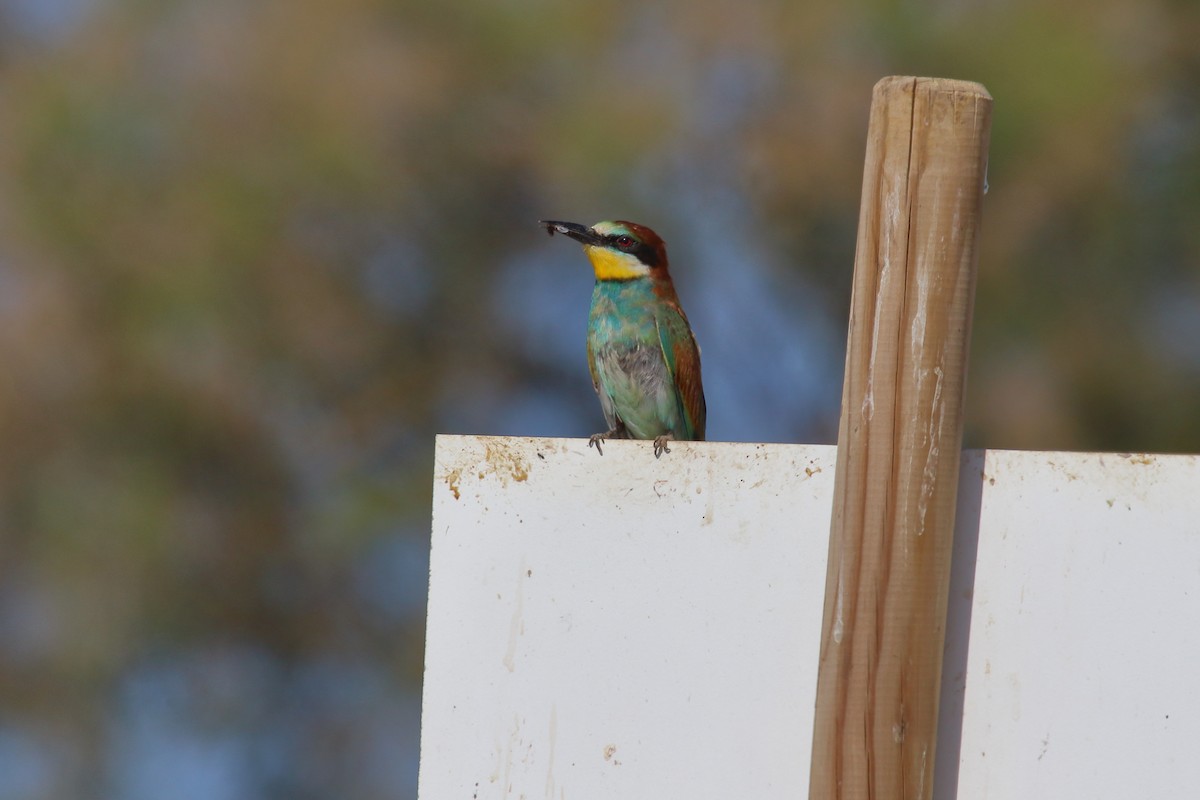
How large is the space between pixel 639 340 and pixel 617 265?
232 millimetres

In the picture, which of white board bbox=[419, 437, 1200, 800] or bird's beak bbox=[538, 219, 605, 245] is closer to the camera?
white board bbox=[419, 437, 1200, 800]

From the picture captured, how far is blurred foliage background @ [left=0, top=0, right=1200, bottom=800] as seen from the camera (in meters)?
7.16

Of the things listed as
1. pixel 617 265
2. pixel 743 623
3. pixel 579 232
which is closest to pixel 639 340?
pixel 617 265

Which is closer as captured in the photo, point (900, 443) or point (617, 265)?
point (900, 443)

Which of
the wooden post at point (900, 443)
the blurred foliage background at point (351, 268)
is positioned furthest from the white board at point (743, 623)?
the blurred foliage background at point (351, 268)

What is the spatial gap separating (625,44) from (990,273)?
6.74 feet

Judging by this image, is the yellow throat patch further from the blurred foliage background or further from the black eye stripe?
the blurred foliage background

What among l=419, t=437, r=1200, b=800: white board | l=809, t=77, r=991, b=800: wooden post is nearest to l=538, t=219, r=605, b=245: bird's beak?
l=419, t=437, r=1200, b=800: white board

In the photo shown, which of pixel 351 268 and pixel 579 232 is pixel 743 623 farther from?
pixel 351 268

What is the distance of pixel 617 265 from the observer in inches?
181

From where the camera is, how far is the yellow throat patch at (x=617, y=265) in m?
4.59

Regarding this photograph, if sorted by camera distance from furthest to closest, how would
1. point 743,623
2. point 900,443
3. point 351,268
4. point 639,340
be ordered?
point 351,268 < point 639,340 < point 743,623 < point 900,443

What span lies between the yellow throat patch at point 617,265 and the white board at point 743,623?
2.28 meters

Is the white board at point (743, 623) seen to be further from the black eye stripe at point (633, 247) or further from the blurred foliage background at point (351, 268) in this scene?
the blurred foliage background at point (351, 268)
